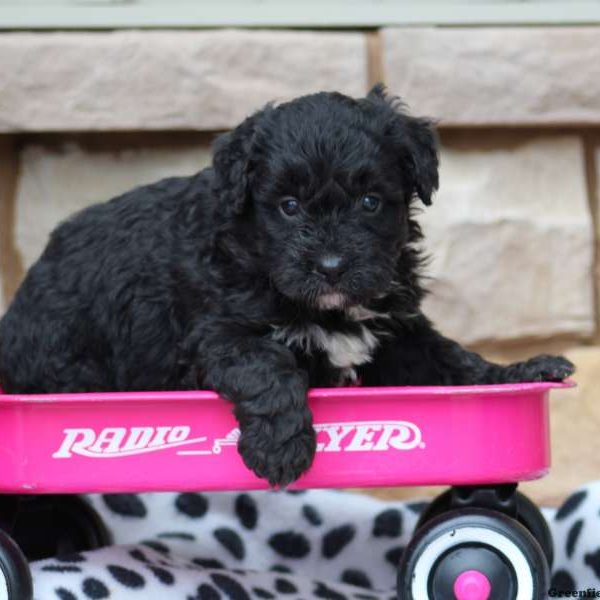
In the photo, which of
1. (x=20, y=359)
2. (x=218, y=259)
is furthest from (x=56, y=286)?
(x=218, y=259)

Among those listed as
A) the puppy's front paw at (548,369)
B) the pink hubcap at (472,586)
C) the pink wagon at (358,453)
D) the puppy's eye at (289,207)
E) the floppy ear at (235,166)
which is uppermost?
the floppy ear at (235,166)

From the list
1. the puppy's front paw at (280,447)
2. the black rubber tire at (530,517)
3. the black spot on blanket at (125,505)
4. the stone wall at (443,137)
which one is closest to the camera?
the puppy's front paw at (280,447)

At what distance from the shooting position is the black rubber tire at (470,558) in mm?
2770

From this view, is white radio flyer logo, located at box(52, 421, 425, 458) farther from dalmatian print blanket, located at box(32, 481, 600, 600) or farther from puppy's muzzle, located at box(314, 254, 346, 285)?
dalmatian print blanket, located at box(32, 481, 600, 600)

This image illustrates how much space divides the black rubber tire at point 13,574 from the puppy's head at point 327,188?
86 centimetres

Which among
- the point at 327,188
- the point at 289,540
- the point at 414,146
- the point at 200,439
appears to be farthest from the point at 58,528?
the point at 414,146

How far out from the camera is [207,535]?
369 cm

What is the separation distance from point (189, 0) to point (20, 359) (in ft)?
5.10

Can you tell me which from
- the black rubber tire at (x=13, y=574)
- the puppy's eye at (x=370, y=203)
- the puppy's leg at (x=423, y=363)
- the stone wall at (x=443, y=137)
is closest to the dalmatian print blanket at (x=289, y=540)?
the black rubber tire at (x=13, y=574)

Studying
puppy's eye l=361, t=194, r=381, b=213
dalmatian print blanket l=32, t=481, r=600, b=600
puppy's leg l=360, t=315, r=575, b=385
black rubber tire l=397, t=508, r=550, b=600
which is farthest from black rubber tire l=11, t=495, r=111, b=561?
puppy's eye l=361, t=194, r=381, b=213

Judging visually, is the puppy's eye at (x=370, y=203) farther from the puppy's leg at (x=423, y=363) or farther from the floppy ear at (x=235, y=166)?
the puppy's leg at (x=423, y=363)

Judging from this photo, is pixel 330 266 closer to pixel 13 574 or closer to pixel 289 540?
pixel 13 574

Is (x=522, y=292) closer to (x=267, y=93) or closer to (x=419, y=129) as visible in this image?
(x=267, y=93)

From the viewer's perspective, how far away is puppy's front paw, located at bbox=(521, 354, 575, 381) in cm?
291
